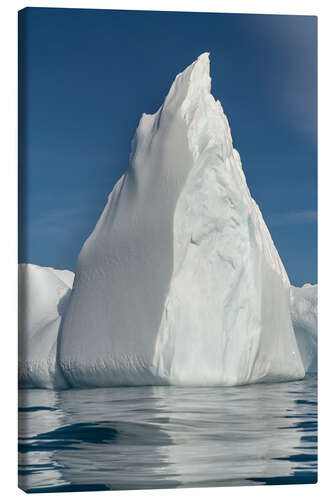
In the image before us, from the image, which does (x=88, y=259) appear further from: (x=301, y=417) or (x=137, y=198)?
(x=301, y=417)

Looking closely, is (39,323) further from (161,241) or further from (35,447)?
(161,241)

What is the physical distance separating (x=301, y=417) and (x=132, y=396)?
7.14 ft

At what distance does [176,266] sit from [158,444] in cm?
368

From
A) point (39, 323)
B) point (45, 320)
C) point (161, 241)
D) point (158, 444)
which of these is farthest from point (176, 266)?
point (158, 444)

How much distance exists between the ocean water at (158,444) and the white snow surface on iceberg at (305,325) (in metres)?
3.62

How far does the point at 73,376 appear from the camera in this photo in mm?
12148

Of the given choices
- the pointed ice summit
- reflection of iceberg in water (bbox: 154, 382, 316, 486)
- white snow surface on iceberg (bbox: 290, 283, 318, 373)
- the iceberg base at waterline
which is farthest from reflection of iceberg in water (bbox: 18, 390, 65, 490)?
white snow surface on iceberg (bbox: 290, 283, 318, 373)

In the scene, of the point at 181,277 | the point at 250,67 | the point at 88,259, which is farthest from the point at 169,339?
the point at 250,67

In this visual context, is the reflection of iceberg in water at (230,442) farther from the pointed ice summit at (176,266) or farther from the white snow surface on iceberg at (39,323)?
the white snow surface on iceberg at (39,323)

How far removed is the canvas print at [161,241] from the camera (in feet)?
30.3

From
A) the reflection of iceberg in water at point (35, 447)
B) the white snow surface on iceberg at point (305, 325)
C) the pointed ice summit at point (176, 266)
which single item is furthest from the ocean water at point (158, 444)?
the white snow surface on iceberg at point (305, 325)

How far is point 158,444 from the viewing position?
9.20 metres

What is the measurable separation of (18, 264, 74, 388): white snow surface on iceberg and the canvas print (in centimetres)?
4

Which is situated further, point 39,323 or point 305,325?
point 305,325
